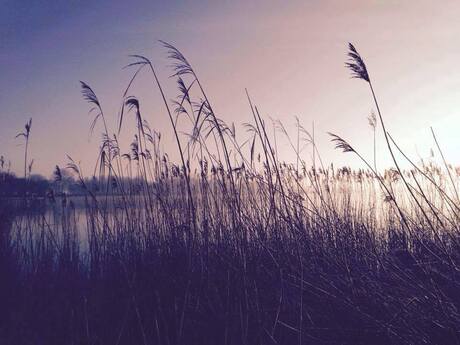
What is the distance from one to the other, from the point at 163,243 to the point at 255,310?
59.6 inches

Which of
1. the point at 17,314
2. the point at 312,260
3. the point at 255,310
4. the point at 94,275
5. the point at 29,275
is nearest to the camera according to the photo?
the point at 255,310

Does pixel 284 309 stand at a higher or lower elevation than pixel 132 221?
lower

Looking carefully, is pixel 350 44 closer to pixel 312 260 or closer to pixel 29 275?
pixel 312 260

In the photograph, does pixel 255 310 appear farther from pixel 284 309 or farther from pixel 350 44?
pixel 350 44

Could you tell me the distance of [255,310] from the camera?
2.22m

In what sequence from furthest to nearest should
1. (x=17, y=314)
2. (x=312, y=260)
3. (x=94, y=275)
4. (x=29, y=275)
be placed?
1. (x=29, y=275)
2. (x=94, y=275)
3. (x=17, y=314)
4. (x=312, y=260)

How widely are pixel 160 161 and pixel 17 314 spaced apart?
1.91 metres

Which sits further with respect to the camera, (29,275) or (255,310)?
(29,275)

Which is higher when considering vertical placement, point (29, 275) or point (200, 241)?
point (200, 241)

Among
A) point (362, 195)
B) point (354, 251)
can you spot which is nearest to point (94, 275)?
point (354, 251)

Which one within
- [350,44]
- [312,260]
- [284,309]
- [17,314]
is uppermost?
[350,44]

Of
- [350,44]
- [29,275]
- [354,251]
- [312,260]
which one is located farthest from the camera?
[29,275]

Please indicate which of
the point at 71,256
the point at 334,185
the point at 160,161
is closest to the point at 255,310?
the point at 160,161

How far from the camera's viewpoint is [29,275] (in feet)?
14.0
